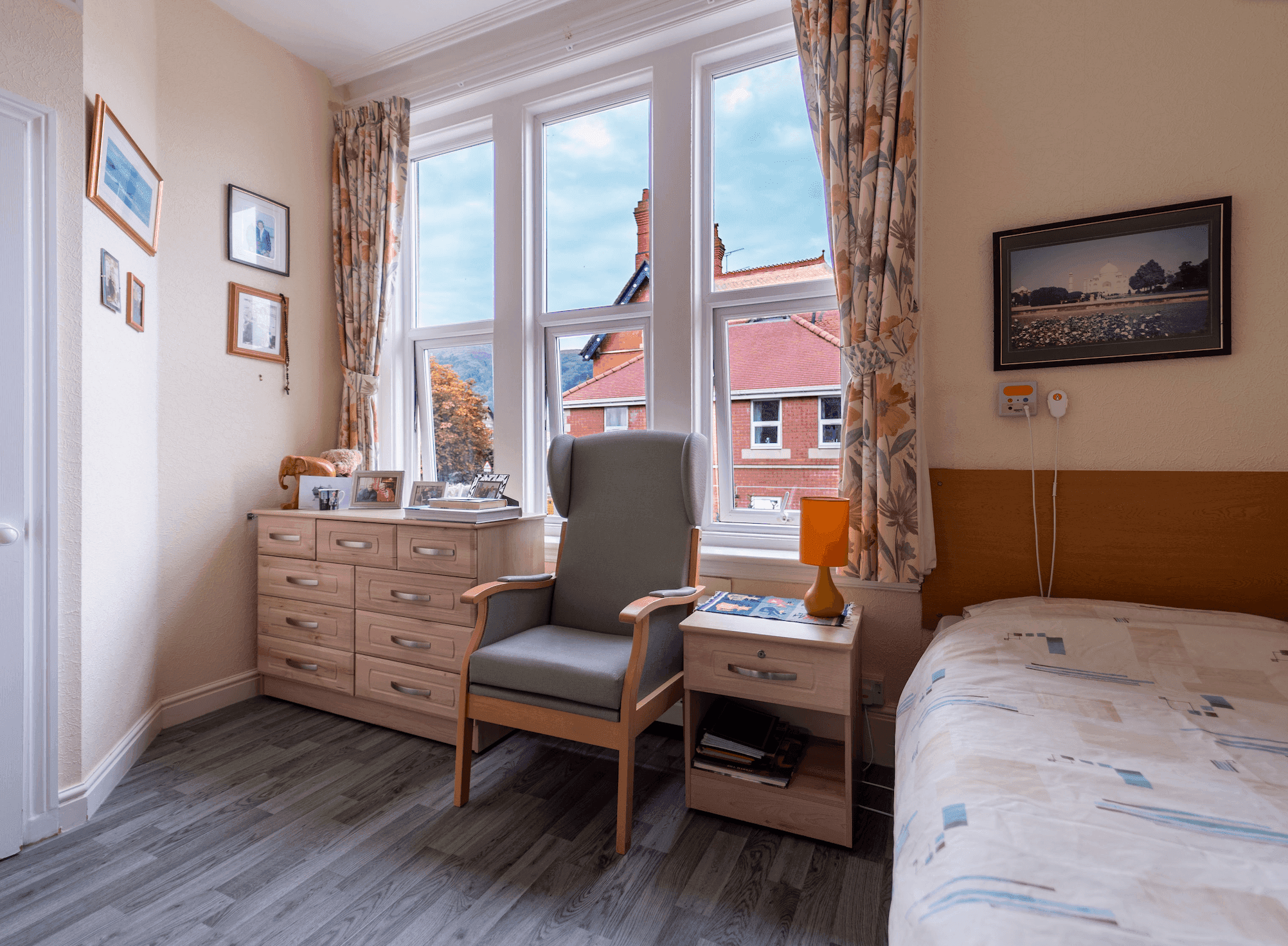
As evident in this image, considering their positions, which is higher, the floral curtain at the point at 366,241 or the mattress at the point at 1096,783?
the floral curtain at the point at 366,241

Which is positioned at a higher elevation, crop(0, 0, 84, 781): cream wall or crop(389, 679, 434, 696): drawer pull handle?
crop(0, 0, 84, 781): cream wall

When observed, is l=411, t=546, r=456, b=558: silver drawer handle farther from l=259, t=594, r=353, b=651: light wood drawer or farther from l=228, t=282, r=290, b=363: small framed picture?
l=228, t=282, r=290, b=363: small framed picture

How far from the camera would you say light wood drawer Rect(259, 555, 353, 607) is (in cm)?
261

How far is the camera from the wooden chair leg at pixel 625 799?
1.74m

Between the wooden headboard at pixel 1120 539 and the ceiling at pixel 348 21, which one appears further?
the ceiling at pixel 348 21

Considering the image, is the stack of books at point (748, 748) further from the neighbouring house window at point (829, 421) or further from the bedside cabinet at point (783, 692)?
the neighbouring house window at point (829, 421)

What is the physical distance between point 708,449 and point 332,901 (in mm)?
1749

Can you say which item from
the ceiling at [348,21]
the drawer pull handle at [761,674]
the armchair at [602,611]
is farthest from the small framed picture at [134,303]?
the drawer pull handle at [761,674]

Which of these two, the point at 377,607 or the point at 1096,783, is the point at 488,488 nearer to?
the point at 377,607

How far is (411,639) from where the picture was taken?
242cm

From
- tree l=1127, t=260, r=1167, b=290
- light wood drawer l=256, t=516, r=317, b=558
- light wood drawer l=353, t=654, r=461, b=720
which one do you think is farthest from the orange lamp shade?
light wood drawer l=256, t=516, r=317, b=558

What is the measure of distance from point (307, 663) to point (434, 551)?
0.93 metres

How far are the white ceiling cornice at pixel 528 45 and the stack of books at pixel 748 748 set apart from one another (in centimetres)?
273

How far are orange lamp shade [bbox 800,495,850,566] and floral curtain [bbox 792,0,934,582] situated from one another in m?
0.25
